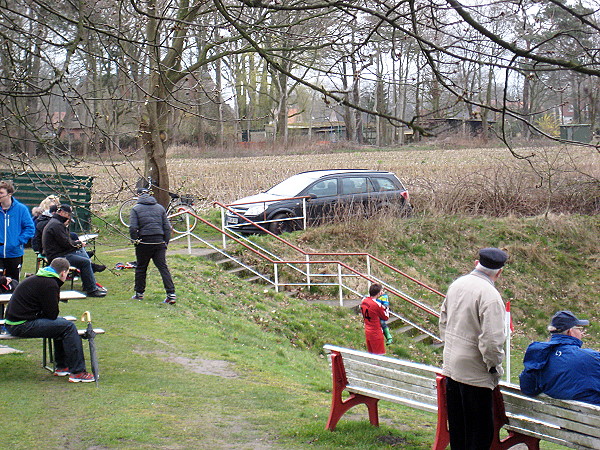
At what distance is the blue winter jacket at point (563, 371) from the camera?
17.0ft

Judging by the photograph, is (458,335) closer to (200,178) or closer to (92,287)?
(92,287)

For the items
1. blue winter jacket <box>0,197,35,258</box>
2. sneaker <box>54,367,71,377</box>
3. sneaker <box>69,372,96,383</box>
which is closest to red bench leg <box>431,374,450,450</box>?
sneaker <box>69,372,96,383</box>

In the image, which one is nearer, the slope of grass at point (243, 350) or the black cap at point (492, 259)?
the black cap at point (492, 259)

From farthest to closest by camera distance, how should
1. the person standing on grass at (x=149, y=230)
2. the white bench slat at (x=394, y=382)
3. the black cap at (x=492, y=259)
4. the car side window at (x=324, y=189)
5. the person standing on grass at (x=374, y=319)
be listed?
the car side window at (x=324, y=189), the person standing on grass at (x=149, y=230), the person standing on grass at (x=374, y=319), the white bench slat at (x=394, y=382), the black cap at (x=492, y=259)

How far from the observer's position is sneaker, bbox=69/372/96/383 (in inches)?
304

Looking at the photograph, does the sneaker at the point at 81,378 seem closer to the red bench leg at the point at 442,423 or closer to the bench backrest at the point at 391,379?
the bench backrest at the point at 391,379

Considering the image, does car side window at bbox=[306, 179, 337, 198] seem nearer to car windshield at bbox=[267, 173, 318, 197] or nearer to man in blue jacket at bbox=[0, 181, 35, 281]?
car windshield at bbox=[267, 173, 318, 197]

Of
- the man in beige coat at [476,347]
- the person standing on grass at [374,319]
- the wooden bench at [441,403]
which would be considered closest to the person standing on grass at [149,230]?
the person standing on grass at [374,319]

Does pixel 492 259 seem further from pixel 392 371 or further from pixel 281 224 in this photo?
pixel 281 224

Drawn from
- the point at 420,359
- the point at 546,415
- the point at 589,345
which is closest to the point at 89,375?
the point at 546,415

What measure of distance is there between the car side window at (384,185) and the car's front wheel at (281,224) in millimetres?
2742

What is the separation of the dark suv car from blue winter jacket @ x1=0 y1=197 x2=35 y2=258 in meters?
7.65

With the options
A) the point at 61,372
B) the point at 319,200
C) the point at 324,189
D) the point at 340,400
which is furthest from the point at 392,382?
the point at 324,189

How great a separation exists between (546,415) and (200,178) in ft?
70.2
